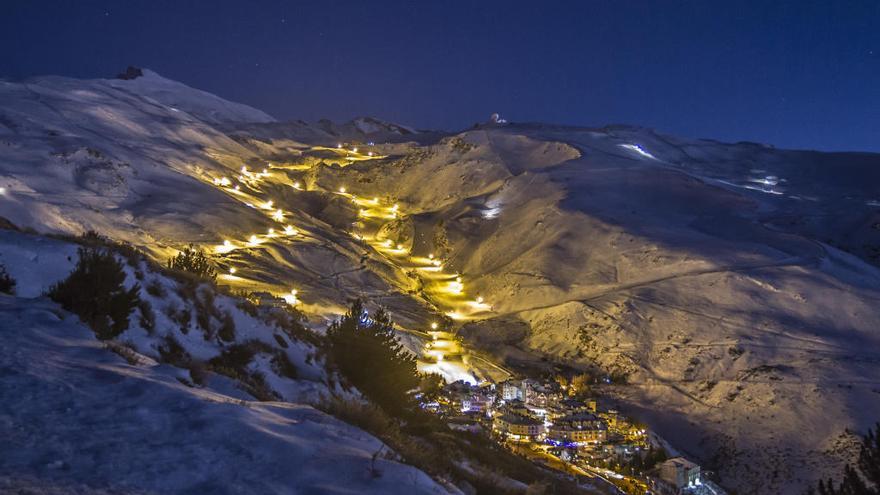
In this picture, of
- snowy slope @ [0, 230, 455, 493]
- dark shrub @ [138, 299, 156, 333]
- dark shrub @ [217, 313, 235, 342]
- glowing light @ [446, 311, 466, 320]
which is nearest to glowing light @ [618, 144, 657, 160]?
glowing light @ [446, 311, 466, 320]

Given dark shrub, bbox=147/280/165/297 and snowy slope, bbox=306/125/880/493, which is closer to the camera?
dark shrub, bbox=147/280/165/297

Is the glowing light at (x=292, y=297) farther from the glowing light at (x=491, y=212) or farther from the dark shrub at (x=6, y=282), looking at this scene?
the glowing light at (x=491, y=212)

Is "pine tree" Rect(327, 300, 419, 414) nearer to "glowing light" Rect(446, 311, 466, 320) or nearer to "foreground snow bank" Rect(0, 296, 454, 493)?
"foreground snow bank" Rect(0, 296, 454, 493)

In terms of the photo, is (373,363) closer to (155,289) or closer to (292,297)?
(155,289)

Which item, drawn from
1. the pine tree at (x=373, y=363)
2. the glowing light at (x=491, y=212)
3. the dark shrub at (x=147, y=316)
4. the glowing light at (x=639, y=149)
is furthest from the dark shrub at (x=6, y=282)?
the glowing light at (x=639, y=149)

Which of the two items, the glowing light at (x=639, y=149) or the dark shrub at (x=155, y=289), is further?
the glowing light at (x=639, y=149)

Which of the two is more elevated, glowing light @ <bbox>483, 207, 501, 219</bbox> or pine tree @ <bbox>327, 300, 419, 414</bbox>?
glowing light @ <bbox>483, 207, 501, 219</bbox>
